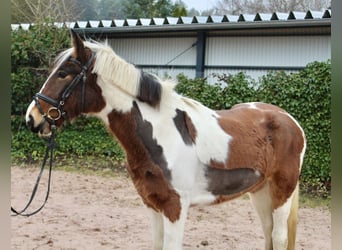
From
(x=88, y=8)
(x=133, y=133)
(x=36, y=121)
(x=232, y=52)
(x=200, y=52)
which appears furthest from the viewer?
(x=88, y=8)

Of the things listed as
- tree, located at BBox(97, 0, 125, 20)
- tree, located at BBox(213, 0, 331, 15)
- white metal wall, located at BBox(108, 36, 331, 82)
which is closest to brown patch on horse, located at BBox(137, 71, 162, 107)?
white metal wall, located at BBox(108, 36, 331, 82)

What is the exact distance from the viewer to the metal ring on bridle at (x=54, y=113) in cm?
231

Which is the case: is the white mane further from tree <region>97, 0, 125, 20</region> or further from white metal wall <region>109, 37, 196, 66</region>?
tree <region>97, 0, 125, 20</region>

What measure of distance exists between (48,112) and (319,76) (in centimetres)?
490

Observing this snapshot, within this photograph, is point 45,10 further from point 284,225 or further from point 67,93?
point 284,225

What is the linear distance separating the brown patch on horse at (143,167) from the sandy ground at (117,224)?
1628 millimetres

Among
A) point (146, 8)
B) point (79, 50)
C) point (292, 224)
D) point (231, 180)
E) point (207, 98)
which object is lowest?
point (292, 224)

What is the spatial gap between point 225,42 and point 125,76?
630 centimetres

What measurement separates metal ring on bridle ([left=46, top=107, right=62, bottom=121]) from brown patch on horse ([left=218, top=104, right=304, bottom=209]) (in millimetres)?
1059

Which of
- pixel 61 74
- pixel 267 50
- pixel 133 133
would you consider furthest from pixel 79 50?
pixel 267 50

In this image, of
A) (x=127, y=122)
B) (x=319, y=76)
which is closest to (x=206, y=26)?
(x=319, y=76)

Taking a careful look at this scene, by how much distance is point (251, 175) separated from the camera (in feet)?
8.91

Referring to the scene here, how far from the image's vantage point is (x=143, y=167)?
238 centimetres

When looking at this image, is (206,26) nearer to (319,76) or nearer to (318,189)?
(319,76)
